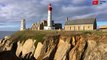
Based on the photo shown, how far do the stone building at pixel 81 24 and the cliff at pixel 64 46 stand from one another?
31.0ft

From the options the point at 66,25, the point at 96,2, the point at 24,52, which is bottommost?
the point at 24,52

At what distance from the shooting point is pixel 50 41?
260 feet

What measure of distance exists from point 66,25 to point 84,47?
92.8 feet

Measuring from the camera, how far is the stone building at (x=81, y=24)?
91.5m

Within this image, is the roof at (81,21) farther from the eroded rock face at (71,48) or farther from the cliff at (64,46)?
the eroded rock face at (71,48)

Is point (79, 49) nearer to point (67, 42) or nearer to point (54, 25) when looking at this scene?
point (67, 42)

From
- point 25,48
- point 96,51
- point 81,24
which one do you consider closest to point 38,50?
point 25,48

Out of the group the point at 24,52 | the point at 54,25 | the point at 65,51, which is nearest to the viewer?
the point at 65,51

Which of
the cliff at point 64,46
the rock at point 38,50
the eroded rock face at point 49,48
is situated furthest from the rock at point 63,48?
the rock at point 38,50

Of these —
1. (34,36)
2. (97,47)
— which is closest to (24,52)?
(34,36)

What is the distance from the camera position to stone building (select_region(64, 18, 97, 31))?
91.5 m

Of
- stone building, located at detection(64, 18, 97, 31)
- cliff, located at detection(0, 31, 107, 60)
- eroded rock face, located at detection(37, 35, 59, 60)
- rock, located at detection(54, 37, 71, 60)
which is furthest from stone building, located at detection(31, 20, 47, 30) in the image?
rock, located at detection(54, 37, 71, 60)

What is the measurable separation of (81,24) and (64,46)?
2118cm

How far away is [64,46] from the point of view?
7438cm
